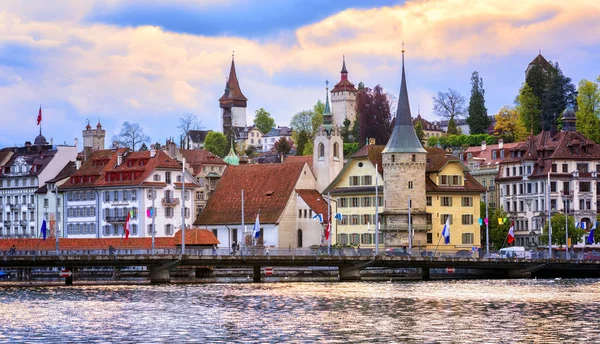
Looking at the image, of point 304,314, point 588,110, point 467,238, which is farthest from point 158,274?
point 588,110

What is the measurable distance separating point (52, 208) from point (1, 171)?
14.6 metres

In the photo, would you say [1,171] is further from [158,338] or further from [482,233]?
[158,338]

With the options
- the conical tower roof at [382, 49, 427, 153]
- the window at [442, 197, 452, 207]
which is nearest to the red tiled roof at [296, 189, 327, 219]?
the conical tower roof at [382, 49, 427, 153]

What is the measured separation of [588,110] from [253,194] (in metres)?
46.6

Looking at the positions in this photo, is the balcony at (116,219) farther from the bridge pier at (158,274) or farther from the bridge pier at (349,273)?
the bridge pier at (349,273)

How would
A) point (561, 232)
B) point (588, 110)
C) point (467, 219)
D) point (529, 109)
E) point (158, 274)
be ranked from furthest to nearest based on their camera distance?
point (529, 109) < point (588, 110) < point (561, 232) < point (467, 219) < point (158, 274)

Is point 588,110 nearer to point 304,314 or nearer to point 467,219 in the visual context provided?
point 467,219

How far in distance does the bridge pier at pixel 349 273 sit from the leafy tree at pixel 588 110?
209 ft

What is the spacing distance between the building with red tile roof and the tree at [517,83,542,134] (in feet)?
161

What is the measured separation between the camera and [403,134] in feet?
448

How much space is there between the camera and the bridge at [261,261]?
346 feet

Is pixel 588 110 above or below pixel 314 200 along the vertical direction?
above

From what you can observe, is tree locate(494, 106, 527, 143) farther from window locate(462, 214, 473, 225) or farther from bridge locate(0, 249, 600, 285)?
bridge locate(0, 249, 600, 285)

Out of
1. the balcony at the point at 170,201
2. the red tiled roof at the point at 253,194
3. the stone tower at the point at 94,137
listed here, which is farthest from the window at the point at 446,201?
the stone tower at the point at 94,137
